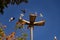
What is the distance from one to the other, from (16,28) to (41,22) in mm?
1575

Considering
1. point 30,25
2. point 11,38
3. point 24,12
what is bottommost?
point 11,38

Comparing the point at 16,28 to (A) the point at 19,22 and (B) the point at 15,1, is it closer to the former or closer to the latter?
(A) the point at 19,22

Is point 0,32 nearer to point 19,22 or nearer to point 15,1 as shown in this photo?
point 19,22

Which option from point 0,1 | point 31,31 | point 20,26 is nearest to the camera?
point 0,1

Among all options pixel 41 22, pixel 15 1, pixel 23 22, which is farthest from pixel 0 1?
pixel 41 22

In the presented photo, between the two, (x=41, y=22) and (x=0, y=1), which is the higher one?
(x=0, y=1)

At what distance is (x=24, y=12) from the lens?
1287 cm

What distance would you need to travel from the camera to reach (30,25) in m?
15.1

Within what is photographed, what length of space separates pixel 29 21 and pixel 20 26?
87 cm

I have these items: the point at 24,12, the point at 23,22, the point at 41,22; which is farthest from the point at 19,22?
the point at 24,12

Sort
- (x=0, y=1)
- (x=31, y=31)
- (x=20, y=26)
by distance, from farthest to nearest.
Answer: (x=20, y=26) → (x=31, y=31) → (x=0, y=1)

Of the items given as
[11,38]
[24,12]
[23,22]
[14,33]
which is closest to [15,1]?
[24,12]

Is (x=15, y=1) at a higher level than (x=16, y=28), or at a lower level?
higher

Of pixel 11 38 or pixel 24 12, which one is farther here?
pixel 11 38
